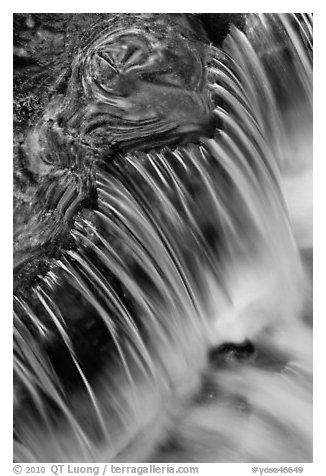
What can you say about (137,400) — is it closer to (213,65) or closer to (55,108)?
(55,108)

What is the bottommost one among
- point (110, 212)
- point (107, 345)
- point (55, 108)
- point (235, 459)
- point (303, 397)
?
point (235, 459)

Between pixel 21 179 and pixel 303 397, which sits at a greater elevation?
pixel 21 179

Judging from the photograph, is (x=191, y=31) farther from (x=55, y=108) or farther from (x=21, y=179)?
(x=21, y=179)

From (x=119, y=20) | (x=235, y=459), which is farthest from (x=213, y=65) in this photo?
(x=235, y=459)

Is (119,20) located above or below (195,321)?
above

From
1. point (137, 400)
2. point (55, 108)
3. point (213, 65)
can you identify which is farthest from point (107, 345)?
point (213, 65)

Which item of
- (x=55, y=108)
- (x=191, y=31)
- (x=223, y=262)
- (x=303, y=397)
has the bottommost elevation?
(x=303, y=397)
